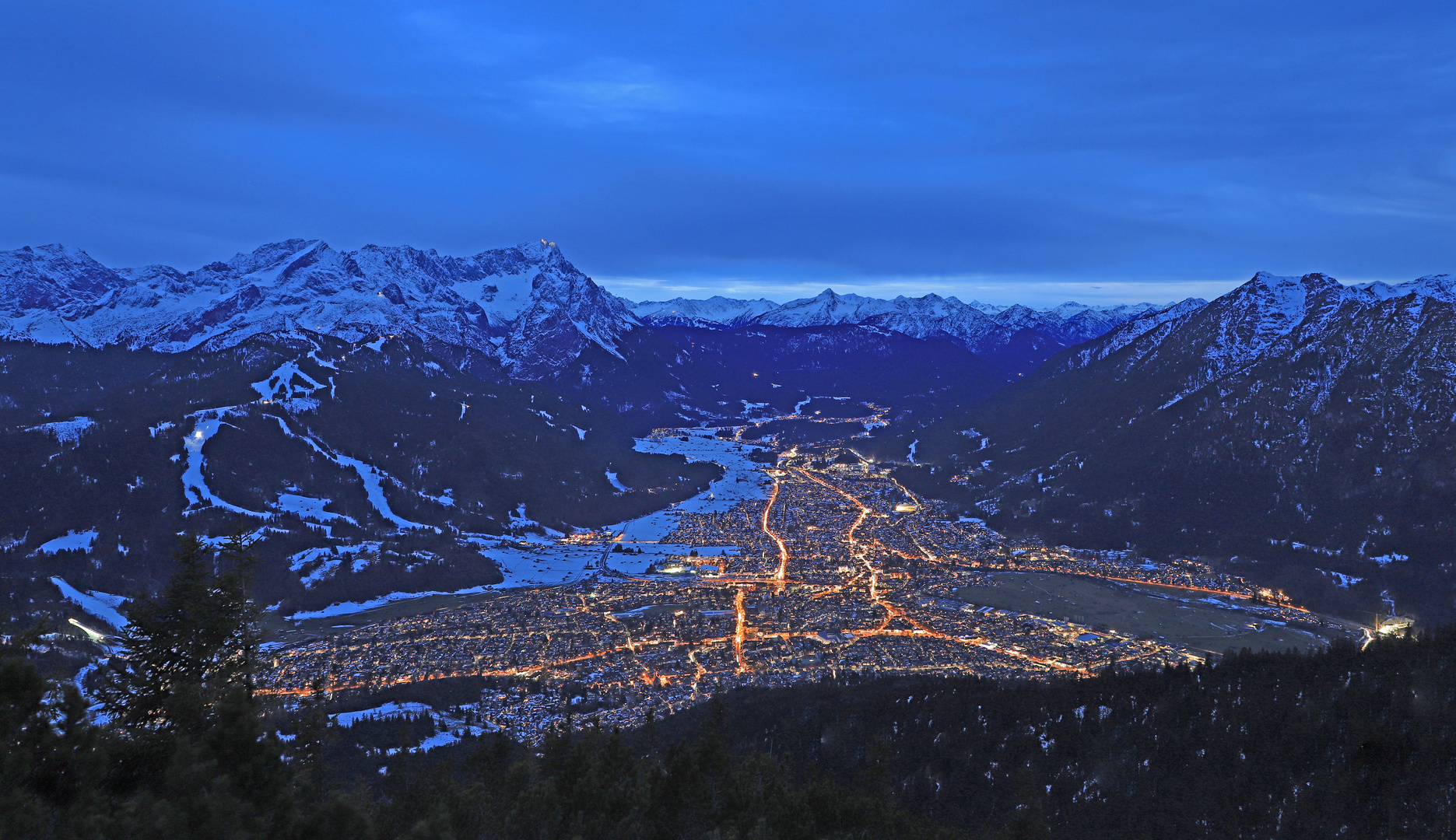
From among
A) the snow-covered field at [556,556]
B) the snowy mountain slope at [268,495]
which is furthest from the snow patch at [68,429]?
the snow-covered field at [556,556]

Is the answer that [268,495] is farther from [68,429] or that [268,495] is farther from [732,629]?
[732,629]

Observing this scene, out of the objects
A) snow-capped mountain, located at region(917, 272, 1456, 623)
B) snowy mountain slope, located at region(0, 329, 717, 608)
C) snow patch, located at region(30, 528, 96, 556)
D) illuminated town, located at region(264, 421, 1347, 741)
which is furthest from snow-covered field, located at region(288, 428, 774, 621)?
snow-capped mountain, located at region(917, 272, 1456, 623)

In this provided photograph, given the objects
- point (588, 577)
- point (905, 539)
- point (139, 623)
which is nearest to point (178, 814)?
point (139, 623)

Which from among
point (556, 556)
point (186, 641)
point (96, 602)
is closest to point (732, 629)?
point (556, 556)

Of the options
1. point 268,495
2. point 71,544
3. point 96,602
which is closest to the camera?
point 96,602

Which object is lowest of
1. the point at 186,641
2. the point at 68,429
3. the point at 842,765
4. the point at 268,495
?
→ the point at 842,765

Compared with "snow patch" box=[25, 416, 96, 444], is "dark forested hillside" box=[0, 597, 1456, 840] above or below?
below

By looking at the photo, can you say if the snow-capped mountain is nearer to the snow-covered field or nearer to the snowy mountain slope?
the snow-covered field

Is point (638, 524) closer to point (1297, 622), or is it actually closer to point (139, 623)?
point (1297, 622)

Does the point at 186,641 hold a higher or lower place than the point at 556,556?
higher
